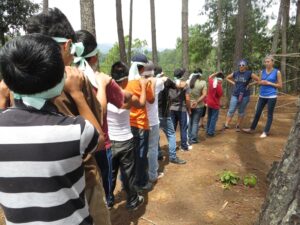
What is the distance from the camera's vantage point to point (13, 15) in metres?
14.6

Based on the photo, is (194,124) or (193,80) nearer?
(194,124)

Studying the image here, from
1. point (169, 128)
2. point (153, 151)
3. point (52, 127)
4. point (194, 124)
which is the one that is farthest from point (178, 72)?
point (52, 127)

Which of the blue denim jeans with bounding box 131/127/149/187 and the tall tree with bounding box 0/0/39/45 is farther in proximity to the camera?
the tall tree with bounding box 0/0/39/45

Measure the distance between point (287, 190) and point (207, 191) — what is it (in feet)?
7.32

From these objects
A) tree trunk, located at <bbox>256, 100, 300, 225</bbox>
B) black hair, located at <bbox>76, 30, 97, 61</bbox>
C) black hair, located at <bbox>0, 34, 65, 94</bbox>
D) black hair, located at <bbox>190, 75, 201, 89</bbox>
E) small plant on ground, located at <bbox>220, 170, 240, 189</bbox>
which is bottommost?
small plant on ground, located at <bbox>220, 170, 240, 189</bbox>

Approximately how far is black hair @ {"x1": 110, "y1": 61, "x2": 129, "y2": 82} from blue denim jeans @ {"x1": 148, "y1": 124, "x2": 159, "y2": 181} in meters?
1.25

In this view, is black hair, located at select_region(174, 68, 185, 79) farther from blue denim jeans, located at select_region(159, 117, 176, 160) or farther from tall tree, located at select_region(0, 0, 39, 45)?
tall tree, located at select_region(0, 0, 39, 45)

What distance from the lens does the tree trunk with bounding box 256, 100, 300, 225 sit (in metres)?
2.27

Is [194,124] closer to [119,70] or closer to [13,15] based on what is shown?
[119,70]

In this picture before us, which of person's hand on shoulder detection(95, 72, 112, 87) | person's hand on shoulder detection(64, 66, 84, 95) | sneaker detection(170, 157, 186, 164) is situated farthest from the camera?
sneaker detection(170, 157, 186, 164)

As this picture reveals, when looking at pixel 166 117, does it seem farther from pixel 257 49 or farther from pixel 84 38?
pixel 257 49

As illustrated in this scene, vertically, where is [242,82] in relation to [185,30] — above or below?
below

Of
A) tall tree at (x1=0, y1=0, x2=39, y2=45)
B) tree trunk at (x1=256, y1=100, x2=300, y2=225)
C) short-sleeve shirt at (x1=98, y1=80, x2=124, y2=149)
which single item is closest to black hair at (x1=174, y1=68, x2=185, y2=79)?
short-sleeve shirt at (x1=98, y1=80, x2=124, y2=149)

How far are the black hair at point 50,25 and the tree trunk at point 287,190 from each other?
1776 millimetres
